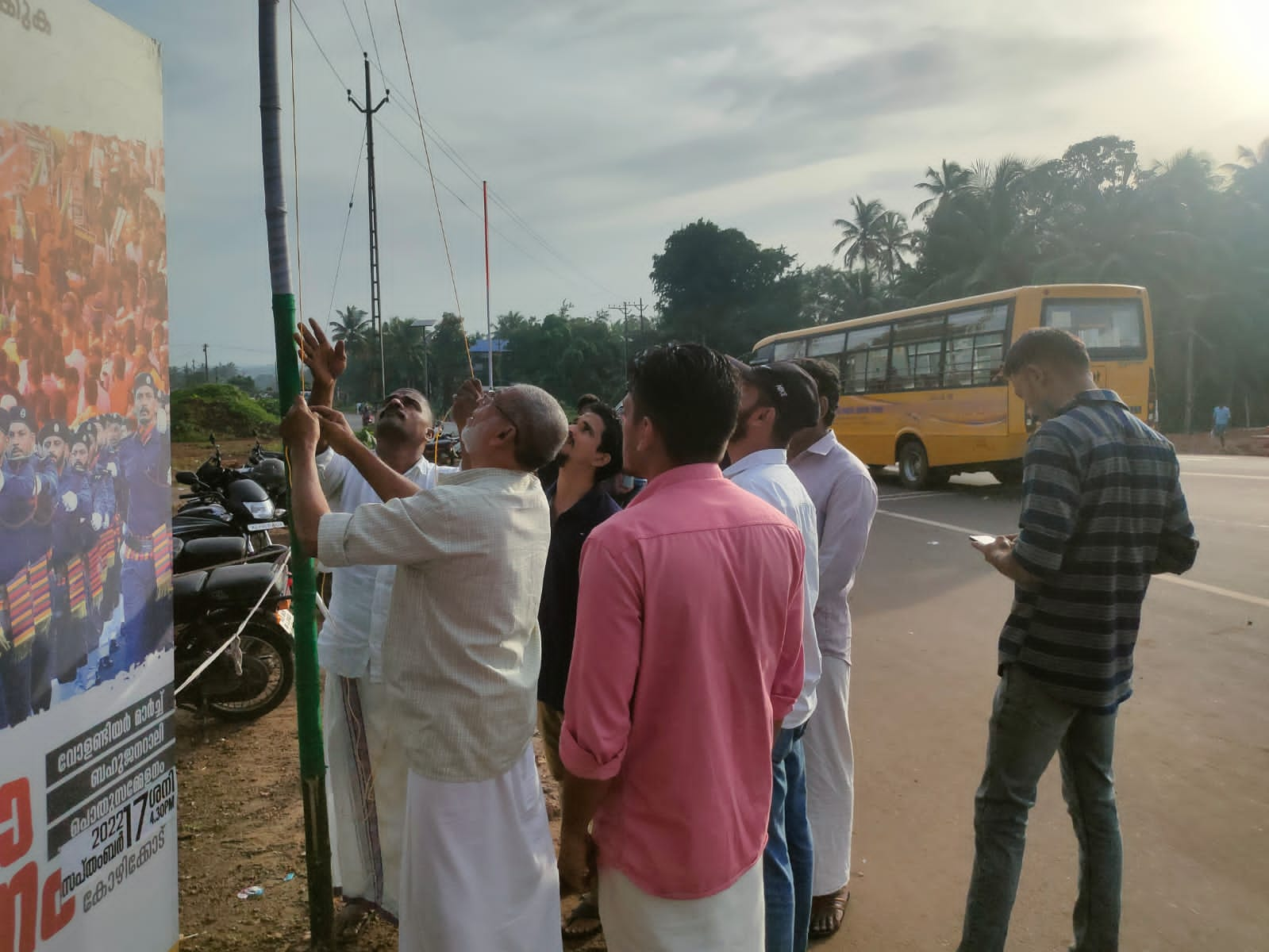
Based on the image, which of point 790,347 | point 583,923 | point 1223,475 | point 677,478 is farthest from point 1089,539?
point 790,347

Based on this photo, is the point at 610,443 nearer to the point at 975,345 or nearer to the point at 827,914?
the point at 827,914

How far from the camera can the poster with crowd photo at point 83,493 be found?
5.92ft

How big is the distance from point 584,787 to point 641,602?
372mm

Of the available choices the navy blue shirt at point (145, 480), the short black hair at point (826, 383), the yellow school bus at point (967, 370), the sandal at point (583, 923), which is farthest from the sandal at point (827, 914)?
the yellow school bus at point (967, 370)

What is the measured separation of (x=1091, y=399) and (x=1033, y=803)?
1100 millimetres

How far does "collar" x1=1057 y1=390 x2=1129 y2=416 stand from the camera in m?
2.48

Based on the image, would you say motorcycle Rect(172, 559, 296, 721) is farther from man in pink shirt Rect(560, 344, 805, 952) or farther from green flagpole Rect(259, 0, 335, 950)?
man in pink shirt Rect(560, 344, 805, 952)

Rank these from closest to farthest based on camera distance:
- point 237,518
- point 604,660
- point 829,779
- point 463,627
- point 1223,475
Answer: point 604,660
point 463,627
point 829,779
point 237,518
point 1223,475

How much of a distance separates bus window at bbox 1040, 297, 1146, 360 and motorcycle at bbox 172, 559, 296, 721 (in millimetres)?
11302

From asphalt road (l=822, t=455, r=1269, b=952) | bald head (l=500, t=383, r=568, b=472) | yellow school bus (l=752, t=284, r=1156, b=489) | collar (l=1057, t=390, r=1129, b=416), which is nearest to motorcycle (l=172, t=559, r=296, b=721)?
bald head (l=500, t=383, r=568, b=472)

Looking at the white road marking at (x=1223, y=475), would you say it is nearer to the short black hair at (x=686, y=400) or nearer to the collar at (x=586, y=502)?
the collar at (x=586, y=502)

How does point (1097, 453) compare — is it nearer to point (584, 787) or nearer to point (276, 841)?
point (584, 787)

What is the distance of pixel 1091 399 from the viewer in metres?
2.48

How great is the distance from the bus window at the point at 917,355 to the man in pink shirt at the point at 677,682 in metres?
13.3
